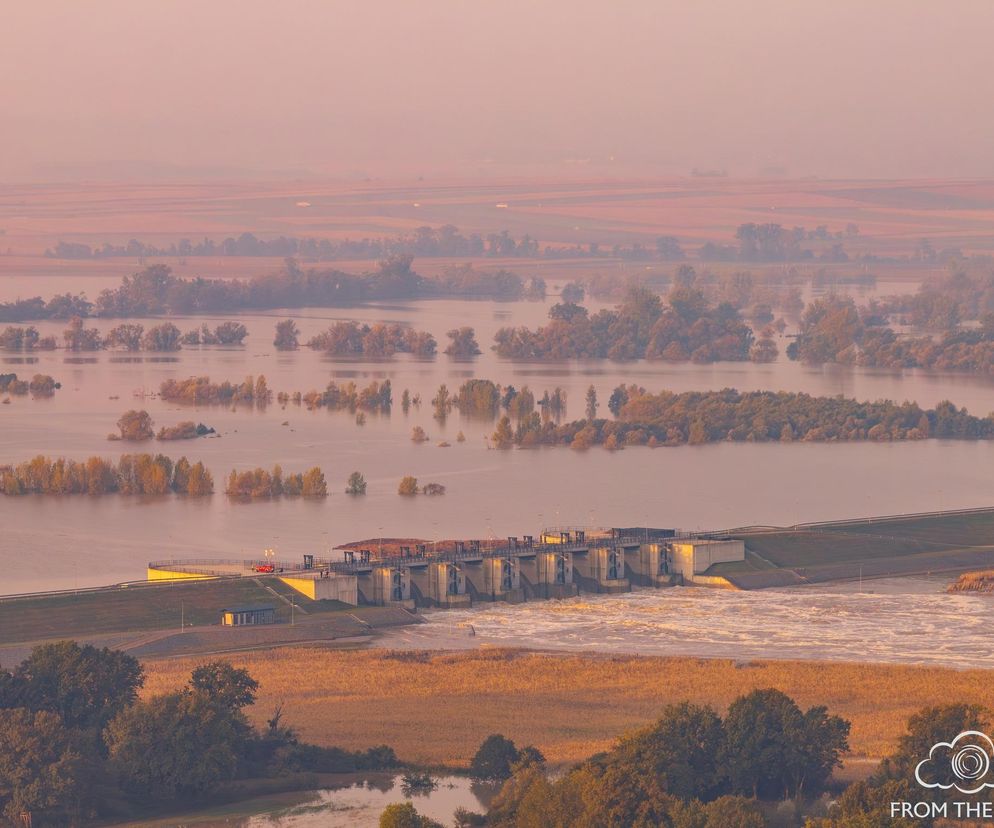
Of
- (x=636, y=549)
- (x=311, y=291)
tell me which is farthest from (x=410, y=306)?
(x=636, y=549)

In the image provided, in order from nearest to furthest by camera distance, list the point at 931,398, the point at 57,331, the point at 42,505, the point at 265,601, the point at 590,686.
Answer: the point at 590,686
the point at 265,601
the point at 42,505
the point at 931,398
the point at 57,331

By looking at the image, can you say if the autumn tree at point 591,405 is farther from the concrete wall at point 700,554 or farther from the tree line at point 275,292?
the tree line at point 275,292


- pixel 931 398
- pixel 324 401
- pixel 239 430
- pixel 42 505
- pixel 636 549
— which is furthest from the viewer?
pixel 931 398

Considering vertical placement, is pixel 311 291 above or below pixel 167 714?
above

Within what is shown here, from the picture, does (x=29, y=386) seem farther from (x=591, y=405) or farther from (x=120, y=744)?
(x=120, y=744)

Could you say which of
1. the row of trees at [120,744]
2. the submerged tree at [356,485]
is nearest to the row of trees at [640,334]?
the submerged tree at [356,485]

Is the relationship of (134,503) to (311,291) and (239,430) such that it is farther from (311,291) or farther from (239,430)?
(311,291)

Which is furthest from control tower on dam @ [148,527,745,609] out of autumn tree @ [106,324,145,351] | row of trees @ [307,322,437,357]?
autumn tree @ [106,324,145,351]
